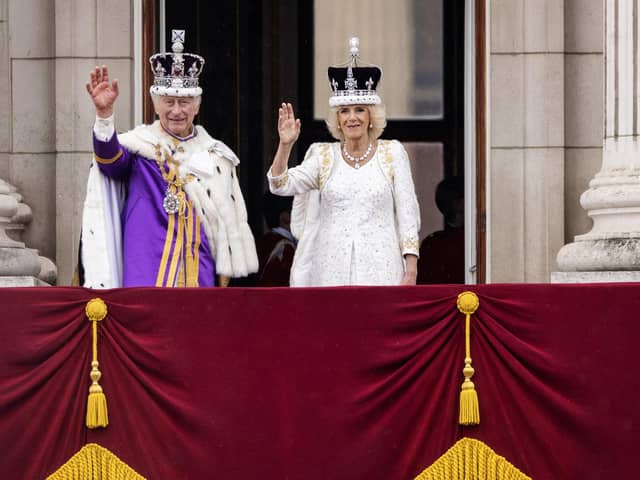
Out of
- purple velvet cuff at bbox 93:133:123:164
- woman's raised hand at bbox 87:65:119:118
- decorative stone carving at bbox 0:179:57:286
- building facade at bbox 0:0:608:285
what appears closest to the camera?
woman's raised hand at bbox 87:65:119:118

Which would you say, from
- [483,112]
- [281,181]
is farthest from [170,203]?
[483,112]

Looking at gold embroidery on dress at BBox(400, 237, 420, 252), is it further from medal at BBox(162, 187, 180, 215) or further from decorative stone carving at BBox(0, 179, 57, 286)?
decorative stone carving at BBox(0, 179, 57, 286)

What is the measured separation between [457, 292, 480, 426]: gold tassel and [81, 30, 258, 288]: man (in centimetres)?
166

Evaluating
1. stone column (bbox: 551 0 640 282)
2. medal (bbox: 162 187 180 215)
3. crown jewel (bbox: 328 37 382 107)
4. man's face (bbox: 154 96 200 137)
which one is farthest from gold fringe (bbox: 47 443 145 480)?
stone column (bbox: 551 0 640 282)

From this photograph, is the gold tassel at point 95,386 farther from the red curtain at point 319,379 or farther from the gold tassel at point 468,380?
the gold tassel at point 468,380

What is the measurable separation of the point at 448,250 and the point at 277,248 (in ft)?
4.15

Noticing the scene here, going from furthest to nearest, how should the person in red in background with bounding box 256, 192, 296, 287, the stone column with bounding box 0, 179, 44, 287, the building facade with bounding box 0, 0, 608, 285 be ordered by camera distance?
the person in red in background with bounding box 256, 192, 296, 287
the building facade with bounding box 0, 0, 608, 285
the stone column with bounding box 0, 179, 44, 287

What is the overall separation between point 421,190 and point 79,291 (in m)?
7.57

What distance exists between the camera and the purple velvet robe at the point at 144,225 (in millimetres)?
11812

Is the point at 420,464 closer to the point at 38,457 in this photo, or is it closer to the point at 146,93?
the point at 38,457

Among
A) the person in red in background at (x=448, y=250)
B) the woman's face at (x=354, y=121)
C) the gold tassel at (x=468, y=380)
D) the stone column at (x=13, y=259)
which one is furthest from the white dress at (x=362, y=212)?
the person in red in background at (x=448, y=250)

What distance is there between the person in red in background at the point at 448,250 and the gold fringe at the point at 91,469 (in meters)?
5.19

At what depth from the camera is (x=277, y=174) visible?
1167 cm

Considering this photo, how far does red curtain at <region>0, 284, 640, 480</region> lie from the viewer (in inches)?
417
